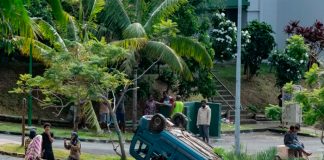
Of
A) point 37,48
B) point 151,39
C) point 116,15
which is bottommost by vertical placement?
point 37,48

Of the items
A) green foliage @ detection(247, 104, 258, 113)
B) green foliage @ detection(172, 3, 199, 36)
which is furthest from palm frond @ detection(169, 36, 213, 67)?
green foliage @ detection(247, 104, 258, 113)

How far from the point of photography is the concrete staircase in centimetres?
3669

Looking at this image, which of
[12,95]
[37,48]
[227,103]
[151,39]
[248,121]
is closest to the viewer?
[37,48]

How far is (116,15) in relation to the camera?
30.7 m

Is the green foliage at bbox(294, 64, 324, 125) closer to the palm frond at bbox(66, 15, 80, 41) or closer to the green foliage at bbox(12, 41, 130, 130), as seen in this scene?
the green foliage at bbox(12, 41, 130, 130)

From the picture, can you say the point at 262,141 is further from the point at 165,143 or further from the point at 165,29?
the point at 165,143

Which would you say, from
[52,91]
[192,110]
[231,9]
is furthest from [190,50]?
[231,9]

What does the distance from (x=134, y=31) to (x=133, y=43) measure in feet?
2.21

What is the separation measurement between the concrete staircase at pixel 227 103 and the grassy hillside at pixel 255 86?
939 mm

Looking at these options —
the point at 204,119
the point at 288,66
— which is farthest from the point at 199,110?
the point at 288,66

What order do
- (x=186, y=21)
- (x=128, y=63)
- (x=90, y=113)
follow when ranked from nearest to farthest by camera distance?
(x=90, y=113), (x=128, y=63), (x=186, y=21)

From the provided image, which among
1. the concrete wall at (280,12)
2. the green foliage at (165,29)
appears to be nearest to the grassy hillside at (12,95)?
the green foliage at (165,29)

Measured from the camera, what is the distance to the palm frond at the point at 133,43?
28259 mm

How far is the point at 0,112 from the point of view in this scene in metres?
32.7
